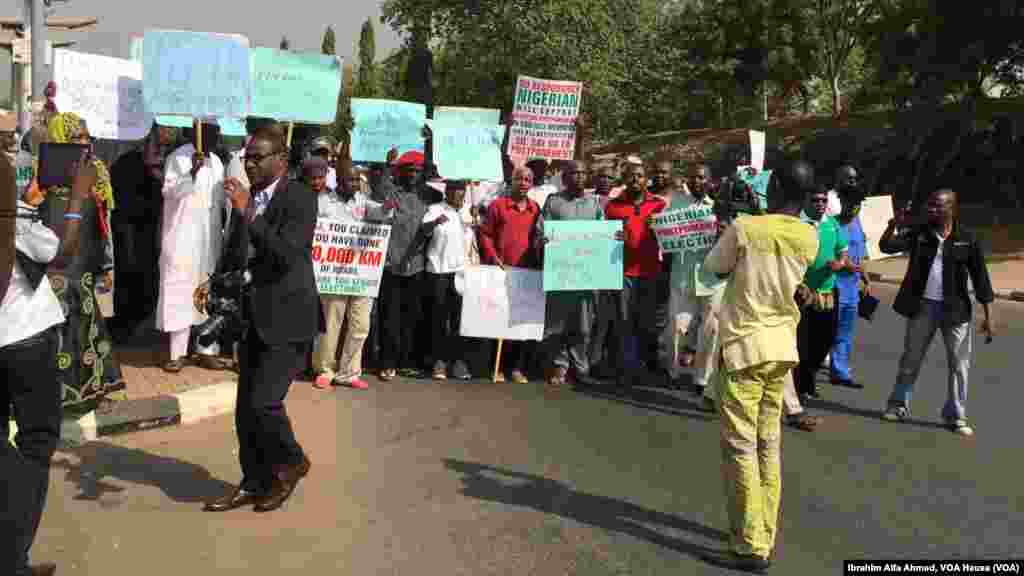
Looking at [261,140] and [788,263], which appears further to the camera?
[261,140]

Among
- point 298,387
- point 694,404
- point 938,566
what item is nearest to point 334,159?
point 298,387

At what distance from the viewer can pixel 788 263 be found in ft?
16.1

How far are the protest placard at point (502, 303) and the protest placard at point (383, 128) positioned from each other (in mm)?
1811

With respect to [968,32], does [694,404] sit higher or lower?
lower

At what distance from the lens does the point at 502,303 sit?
871 centimetres

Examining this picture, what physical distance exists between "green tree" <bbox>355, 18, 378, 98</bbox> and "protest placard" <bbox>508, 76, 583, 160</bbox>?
4806 cm

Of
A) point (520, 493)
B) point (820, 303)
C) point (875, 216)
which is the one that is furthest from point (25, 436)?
point (875, 216)

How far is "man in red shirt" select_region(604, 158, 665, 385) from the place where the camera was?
8781 mm

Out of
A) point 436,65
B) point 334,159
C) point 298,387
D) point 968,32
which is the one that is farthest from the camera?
point 436,65

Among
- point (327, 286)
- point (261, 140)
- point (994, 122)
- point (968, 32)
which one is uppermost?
point (968, 32)

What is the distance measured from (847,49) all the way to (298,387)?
125ft

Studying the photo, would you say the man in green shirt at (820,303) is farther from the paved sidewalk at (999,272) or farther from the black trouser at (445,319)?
the paved sidewalk at (999,272)

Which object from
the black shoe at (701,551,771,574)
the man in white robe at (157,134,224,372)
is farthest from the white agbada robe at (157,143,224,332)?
the black shoe at (701,551,771,574)

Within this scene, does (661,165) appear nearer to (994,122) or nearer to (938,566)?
(938,566)
